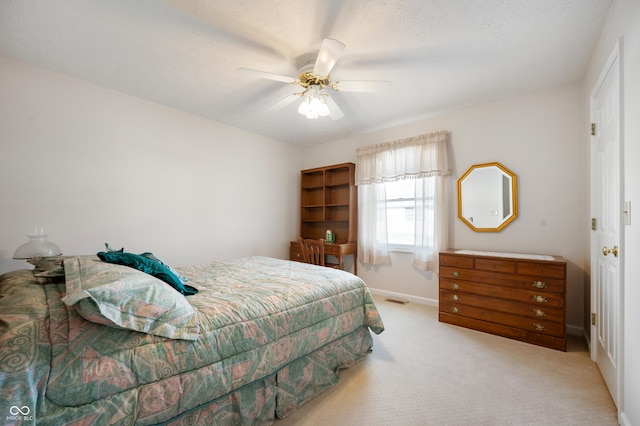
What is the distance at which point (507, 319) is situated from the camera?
2590 millimetres

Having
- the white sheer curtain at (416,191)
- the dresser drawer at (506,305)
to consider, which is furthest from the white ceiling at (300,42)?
the dresser drawer at (506,305)

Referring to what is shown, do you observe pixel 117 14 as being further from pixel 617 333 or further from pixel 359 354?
pixel 617 333

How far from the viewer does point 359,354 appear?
2.19 m

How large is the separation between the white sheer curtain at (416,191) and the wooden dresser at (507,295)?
0.55m

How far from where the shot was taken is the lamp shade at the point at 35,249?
82.3 inches

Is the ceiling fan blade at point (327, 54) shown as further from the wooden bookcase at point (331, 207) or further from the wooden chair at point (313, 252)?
the wooden chair at point (313, 252)

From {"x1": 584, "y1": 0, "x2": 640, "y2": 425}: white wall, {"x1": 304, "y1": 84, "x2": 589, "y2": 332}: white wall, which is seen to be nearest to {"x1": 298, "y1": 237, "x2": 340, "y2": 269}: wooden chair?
{"x1": 304, "y1": 84, "x2": 589, "y2": 332}: white wall

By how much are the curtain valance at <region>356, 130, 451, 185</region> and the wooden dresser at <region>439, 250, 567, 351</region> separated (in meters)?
1.20

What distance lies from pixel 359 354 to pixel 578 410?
4.47 ft

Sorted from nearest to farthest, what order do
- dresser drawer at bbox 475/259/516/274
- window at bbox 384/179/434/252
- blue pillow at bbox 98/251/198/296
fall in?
1. blue pillow at bbox 98/251/198/296
2. dresser drawer at bbox 475/259/516/274
3. window at bbox 384/179/434/252

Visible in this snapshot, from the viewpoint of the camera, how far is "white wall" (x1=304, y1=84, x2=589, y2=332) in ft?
8.76

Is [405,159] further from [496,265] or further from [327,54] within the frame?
[327,54]

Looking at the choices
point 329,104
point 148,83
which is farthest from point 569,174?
point 148,83

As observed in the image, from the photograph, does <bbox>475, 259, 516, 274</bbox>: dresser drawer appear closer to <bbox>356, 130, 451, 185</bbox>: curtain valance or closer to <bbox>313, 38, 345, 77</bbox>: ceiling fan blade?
<bbox>356, 130, 451, 185</bbox>: curtain valance
